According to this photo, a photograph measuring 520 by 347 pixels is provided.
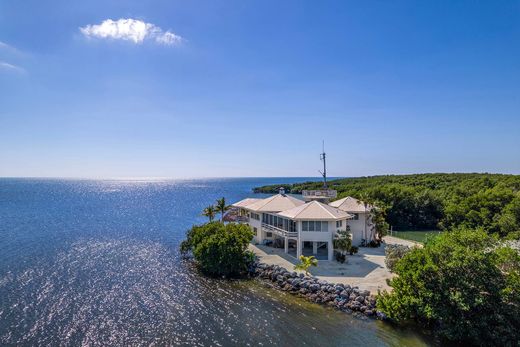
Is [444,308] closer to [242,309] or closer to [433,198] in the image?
[242,309]

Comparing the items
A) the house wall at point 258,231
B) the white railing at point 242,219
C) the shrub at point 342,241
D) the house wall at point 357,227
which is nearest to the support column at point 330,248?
the shrub at point 342,241

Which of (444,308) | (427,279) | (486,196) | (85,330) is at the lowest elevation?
(85,330)

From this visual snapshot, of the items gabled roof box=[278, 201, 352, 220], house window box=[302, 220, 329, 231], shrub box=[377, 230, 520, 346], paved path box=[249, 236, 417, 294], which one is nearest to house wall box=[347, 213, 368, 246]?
paved path box=[249, 236, 417, 294]

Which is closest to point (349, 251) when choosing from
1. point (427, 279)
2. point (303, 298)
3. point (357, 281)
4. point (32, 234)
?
point (357, 281)

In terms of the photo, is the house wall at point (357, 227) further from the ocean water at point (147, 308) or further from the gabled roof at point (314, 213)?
the ocean water at point (147, 308)

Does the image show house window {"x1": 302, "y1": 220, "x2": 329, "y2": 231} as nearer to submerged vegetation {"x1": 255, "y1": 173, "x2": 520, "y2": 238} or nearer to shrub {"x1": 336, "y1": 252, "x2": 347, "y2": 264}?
shrub {"x1": 336, "y1": 252, "x2": 347, "y2": 264}

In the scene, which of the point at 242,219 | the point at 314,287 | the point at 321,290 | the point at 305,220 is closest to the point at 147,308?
the point at 314,287
